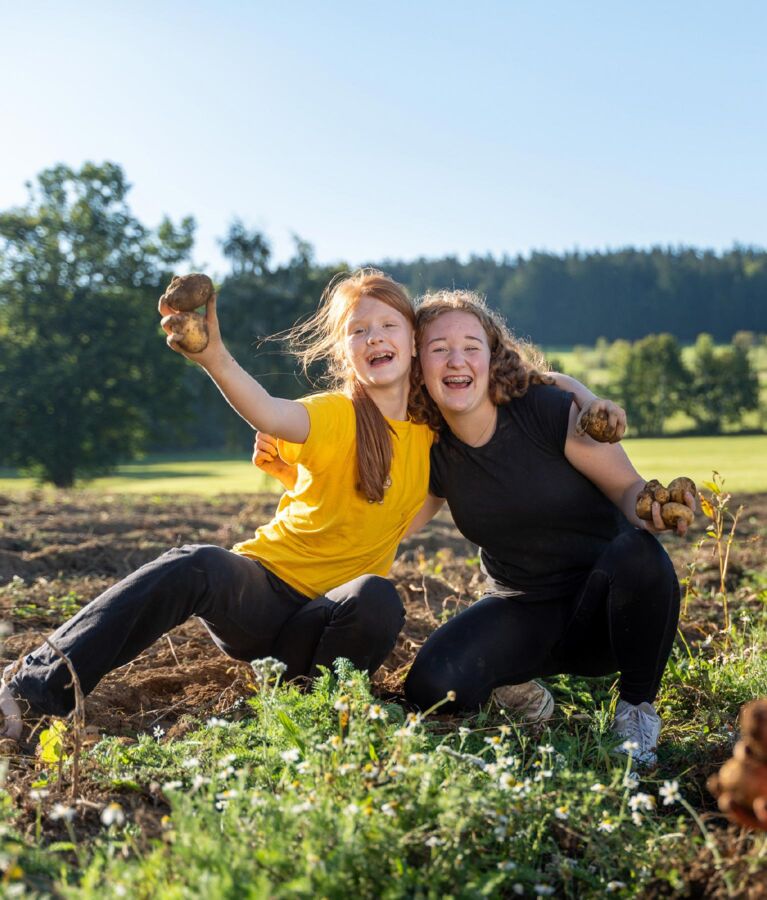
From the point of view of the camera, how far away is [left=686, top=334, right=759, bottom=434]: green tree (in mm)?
41156

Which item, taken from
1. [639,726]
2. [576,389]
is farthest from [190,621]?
[639,726]

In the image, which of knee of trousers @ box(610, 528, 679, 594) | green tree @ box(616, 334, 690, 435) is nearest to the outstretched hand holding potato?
knee of trousers @ box(610, 528, 679, 594)

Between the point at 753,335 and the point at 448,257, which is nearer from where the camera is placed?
the point at 753,335

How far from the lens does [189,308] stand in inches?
113

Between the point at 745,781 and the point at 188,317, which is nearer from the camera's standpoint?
the point at 745,781

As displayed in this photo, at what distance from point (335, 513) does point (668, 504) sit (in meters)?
1.14

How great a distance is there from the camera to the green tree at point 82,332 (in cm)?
2645

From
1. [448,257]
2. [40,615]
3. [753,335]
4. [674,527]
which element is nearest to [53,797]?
[674,527]

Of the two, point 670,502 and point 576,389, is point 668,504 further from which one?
point 576,389

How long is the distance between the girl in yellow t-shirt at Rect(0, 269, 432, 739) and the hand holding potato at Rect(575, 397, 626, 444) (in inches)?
25.1

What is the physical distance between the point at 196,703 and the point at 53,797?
993 millimetres

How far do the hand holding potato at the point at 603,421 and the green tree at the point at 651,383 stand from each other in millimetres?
38317

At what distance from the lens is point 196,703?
3.34 metres

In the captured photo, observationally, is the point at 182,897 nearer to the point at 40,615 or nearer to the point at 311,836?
the point at 311,836
